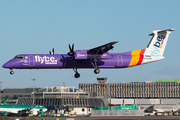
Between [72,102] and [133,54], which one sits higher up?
[133,54]

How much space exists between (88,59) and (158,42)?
12539 mm

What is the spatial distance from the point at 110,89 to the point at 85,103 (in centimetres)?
9569

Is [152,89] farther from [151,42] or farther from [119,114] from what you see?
[151,42]

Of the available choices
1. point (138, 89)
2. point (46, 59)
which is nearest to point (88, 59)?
point (46, 59)

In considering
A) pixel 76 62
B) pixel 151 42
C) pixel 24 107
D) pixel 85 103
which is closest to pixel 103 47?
pixel 76 62

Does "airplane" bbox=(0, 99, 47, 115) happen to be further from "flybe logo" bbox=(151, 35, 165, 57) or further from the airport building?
the airport building

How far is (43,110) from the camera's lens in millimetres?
87000

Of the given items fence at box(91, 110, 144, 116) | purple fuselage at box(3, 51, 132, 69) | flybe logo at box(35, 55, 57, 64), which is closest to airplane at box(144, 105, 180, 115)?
fence at box(91, 110, 144, 116)

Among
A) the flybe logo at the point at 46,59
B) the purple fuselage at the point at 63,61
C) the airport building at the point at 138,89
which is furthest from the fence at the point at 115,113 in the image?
the airport building at the point at 138,89

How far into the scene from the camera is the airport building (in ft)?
627

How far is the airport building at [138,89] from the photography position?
19125 centimetres

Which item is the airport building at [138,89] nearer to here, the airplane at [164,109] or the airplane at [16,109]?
the airplane at [164,109]

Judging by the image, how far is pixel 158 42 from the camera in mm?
46312

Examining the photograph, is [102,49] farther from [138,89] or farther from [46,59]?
[138,89]
